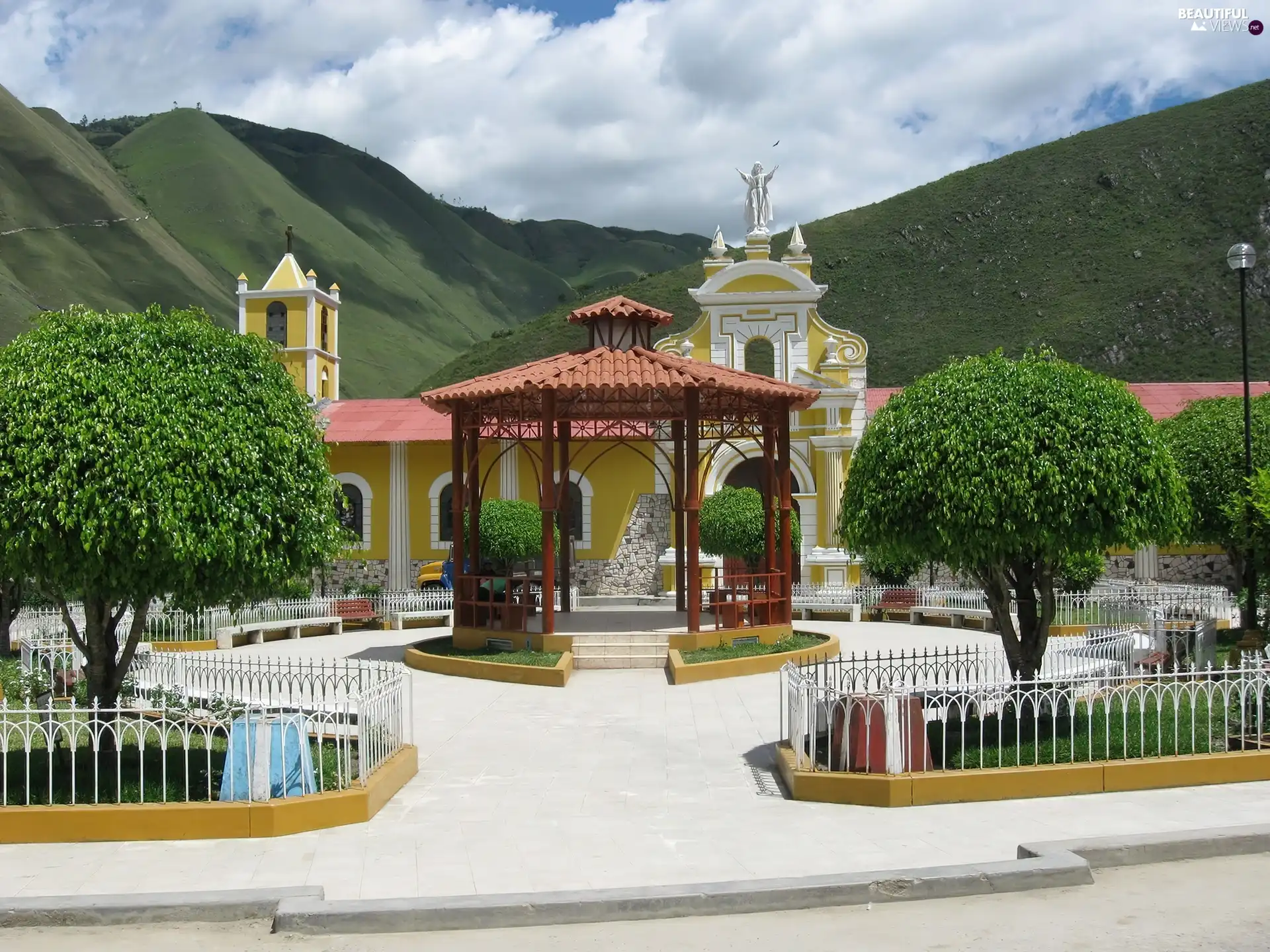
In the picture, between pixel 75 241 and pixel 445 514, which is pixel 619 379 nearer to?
pixel 445 514

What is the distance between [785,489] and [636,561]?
10.8 m

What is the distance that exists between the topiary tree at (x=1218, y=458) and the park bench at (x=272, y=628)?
16.3 m

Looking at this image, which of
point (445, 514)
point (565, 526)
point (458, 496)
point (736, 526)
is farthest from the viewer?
point (445, 514)

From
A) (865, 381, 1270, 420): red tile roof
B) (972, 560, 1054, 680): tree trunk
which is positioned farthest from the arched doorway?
(972, 560, 1054, 680): tree trunk

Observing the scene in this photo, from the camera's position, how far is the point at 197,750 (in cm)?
1035

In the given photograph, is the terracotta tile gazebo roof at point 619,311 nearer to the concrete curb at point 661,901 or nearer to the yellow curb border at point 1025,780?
the yellow curb border at point 1025,780

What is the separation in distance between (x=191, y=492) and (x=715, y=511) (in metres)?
16.0

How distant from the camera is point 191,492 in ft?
30.0

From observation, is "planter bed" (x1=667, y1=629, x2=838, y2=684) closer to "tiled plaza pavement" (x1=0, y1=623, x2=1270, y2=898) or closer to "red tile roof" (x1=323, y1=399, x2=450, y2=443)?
"tiled plaza pavement" (x1=0, y1=623, x2=1270, y2=898)

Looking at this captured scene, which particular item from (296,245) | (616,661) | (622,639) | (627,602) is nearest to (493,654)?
(616,661)

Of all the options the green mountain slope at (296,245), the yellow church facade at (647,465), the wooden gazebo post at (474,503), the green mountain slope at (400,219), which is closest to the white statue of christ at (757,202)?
the yellow church facade at (647,465)

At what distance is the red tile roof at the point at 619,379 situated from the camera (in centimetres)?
1764

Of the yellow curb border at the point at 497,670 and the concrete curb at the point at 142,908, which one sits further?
the yellow curb border at the point at 497,670

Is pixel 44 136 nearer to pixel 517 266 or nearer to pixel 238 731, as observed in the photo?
pixel 517 266
